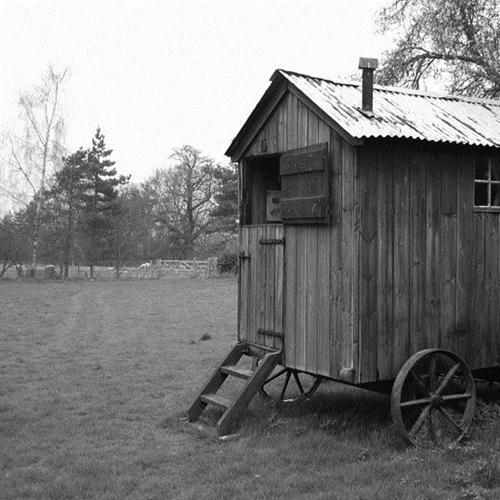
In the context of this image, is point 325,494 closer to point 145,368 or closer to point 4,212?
point 145,368

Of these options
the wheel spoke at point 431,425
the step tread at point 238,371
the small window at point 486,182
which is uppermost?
the small window at point 486,182

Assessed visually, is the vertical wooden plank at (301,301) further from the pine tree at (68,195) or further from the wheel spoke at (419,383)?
the pine tree at (68,195)

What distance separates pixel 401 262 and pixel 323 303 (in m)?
1.01

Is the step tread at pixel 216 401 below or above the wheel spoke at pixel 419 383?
below

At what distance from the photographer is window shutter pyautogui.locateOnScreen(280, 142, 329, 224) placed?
310 inches

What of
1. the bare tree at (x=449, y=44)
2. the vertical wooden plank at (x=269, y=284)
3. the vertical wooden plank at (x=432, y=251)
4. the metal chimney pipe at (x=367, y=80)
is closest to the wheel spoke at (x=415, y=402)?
the vertical wooden plank at (x=432, y=251)

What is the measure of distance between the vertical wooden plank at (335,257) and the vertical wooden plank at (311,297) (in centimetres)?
28

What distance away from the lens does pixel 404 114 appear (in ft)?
27.4

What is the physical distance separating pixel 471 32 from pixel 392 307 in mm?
16380

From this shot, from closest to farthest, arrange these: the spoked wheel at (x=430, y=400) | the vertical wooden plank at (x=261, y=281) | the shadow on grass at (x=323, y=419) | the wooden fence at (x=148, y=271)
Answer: the spoked wheel at (x=430, y=400) → the shadow on grass at (x=323, y=419) → the vertical wooden plank at (x=261, y=281) → the wooden fence at (x=148, y=271)

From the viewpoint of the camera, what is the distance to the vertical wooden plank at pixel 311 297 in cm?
809

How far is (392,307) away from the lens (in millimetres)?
7691

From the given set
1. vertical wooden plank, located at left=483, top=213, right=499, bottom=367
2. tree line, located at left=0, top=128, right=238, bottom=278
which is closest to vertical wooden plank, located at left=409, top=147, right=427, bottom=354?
vertical wooden plank, located at left=483, top=213, right=499, bottom=367

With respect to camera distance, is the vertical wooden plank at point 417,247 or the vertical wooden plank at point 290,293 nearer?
the vertical wooden plank at point 417,247
